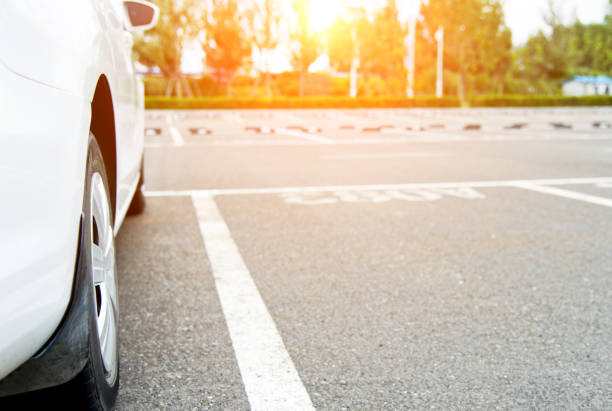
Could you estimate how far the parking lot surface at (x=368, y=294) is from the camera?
235cm

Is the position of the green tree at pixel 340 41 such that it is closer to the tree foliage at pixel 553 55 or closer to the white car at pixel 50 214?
the tree foliage at pixel 553 55

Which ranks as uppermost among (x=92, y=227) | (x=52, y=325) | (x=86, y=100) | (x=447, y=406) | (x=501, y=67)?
(x=501, y=67)

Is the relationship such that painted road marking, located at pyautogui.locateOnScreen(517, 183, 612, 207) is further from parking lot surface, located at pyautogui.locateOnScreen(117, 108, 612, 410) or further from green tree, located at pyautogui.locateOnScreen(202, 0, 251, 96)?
green tree, located at pyautogui.locateOnScreen(202, 0, 251, 96)

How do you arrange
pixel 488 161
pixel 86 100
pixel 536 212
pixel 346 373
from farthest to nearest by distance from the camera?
pixel 488 161
pixel 536 212
pixel 346 373
pixel 86 100

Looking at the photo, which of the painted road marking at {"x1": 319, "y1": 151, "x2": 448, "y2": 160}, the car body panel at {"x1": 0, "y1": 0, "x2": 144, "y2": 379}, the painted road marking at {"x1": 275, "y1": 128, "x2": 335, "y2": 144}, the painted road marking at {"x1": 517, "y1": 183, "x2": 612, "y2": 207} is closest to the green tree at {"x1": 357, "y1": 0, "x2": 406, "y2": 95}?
the painted road marking at {"x1": 275, "y1": 128, "x2": 335, "y2": 144}

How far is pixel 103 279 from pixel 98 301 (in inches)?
3.1

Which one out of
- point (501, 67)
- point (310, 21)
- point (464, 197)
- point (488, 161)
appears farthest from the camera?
point (501, 67)

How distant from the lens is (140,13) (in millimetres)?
4113

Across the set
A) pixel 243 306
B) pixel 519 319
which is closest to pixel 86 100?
pixel 243 306

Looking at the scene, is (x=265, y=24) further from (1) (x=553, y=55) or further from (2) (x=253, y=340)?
(2) (x=253, y=340)

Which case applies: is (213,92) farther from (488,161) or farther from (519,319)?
(519,319)

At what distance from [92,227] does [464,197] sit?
16.2 feet

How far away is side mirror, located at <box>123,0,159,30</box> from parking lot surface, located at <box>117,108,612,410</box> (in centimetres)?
135

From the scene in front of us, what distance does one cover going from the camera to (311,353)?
8.69ft
